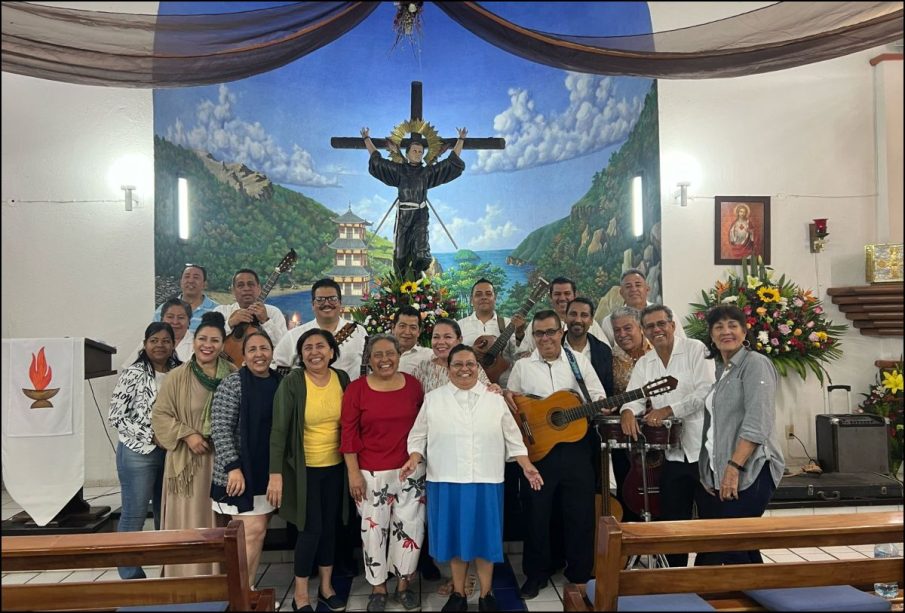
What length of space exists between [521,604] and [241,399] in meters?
1.93

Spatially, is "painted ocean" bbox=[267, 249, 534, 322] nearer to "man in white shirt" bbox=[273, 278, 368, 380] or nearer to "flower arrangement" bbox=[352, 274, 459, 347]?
"man in white shirt" bbox=[273, 278, 368, 380]

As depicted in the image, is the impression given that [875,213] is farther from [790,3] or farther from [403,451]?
[403,451]

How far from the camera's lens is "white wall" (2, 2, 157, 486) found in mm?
5859

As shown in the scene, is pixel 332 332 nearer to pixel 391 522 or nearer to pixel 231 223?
pixel 391 522

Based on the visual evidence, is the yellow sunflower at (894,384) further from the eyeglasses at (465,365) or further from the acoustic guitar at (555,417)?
the eyeglasses at (465,365)

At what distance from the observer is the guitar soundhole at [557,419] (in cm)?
351

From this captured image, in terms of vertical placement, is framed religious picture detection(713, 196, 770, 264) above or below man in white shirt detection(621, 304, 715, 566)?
above

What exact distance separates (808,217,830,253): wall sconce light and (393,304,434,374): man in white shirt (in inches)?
176

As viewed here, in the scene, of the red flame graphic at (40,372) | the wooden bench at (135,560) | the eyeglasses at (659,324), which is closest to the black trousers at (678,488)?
the eyeglasses at (659,324)

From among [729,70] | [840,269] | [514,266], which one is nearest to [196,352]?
[729,70]

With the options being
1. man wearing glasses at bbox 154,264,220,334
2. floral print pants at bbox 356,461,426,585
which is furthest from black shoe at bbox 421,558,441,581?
man wearing glasses at bbox 154,264,220,334

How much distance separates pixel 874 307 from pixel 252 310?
591 centimetres

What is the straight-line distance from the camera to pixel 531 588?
3.51 m

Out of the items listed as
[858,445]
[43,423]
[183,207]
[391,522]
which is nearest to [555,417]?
[391,522]
